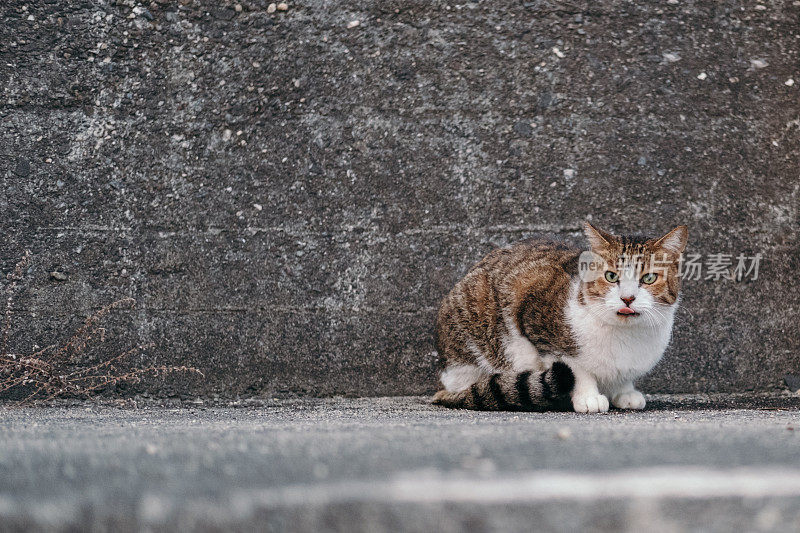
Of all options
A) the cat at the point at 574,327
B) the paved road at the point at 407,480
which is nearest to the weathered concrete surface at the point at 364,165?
the cat at the point at 574,327

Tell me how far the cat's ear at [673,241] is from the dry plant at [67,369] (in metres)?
1.85

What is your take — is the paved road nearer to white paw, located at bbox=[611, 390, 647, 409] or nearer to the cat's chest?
the cat's chest

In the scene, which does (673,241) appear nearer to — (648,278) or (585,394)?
(648,278)

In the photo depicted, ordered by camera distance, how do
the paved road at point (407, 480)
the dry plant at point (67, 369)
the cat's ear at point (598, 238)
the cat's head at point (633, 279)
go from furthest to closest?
the dry plant at point (67, 369)
the cat's ear at point (598, 238)
the cat's head at point (633, 279)
the paved road at point (407, 480)

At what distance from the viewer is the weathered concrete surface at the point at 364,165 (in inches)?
111

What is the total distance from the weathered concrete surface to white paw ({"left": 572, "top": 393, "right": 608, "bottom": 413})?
0.68m

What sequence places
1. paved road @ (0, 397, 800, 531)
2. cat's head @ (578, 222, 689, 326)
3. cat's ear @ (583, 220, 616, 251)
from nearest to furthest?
paved road @ (0, 397, 800, 531) → cat's head @ (578, 222, 689, 326) → cat's ear @ (583, 220, 616, 251)

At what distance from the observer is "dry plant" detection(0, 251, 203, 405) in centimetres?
275

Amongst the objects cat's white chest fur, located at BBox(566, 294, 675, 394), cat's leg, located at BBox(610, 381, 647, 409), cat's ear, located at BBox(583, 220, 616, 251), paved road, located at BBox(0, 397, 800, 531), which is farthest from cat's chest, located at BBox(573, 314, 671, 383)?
paved road, located at BBox(0, 397, 800, 531)

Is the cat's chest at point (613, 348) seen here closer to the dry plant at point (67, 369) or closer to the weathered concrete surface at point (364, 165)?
the weathered concrete surface at point (364, 165)

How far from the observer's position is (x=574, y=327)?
7.73 ft

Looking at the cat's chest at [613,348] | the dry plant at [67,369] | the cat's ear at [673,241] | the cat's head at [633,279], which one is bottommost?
the dry plant at [67,369]

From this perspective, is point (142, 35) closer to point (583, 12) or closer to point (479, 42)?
point (479, 42)

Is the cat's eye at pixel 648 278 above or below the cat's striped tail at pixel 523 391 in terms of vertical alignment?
above
